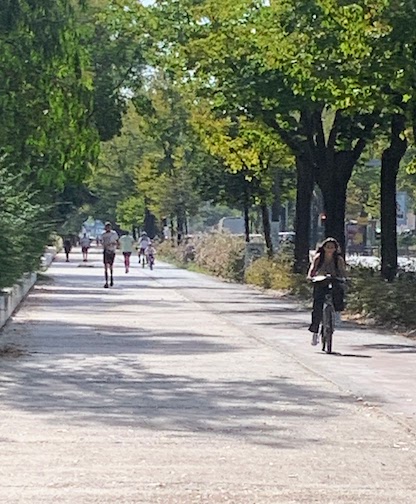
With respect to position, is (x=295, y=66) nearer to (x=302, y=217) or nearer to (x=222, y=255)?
(x=302, y=217)

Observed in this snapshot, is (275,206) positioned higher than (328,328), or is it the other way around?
(275,206)

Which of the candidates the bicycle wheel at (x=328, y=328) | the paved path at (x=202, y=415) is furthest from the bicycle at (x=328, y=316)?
the paved path at (x=202, y=415)

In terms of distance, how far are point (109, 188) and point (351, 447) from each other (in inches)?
3609

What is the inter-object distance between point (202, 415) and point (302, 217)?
97.2ft

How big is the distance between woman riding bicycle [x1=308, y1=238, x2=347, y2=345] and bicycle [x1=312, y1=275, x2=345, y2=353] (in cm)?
5

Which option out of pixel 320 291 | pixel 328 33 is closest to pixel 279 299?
pixel 328 33

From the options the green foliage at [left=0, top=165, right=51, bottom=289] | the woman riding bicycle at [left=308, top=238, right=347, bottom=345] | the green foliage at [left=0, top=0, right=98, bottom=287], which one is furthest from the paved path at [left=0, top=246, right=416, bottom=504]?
the green foliage at [left=0, top=0, right=98, bottom=287]

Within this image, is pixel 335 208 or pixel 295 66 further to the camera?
pixel 335 208

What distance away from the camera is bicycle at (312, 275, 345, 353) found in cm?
2025

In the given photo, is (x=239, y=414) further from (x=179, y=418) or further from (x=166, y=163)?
(x=166, y=163)

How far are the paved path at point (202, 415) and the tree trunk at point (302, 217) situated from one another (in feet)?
54.2

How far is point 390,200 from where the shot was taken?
30.9 m

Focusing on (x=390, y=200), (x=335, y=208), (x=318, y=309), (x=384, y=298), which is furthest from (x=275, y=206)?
(x=318, y=309)

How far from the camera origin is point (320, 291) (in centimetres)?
2094
